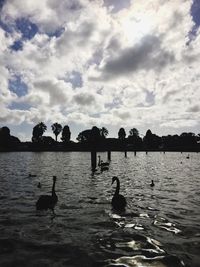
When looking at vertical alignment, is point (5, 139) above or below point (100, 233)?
above

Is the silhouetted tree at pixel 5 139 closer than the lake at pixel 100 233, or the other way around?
the lake at pixel 100 233

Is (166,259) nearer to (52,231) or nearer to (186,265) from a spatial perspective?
(186,265)

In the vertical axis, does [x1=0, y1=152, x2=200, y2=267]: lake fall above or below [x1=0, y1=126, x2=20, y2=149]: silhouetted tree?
below

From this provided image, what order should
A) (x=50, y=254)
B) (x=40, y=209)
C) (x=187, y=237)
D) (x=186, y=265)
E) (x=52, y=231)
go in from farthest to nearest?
(x=40, y=209) → (x=52, y=231) → (x=187, y=237) → (x=50, y=254) → (x=186, y=265)

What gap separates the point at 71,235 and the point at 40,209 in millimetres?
5090

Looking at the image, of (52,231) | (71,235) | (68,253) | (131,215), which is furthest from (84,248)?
(131,215)

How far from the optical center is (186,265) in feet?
29.3

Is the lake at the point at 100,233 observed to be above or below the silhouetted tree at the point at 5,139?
below

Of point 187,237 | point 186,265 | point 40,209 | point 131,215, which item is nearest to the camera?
point 186,265

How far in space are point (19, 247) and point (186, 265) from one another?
5.57 m

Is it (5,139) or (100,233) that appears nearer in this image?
(100,233)

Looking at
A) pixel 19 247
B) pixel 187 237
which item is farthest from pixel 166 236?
pixel 19 247

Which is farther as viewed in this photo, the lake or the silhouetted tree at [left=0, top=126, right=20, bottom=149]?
the silhouetted tree at [left=0, top=126, right=20, bottom=149]

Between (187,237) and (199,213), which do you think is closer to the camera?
(187,237)
